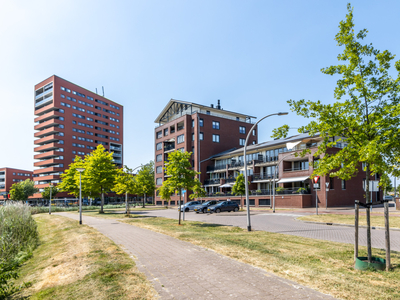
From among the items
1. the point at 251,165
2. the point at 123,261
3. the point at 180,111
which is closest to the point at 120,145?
the point at 180,111

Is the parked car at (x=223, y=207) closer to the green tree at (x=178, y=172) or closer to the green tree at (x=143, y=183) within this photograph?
the green tree at (x=143, y=183)

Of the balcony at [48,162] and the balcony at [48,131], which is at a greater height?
the balcony at [48,131]

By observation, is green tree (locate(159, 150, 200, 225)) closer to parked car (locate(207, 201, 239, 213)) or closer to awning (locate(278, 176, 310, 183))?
parked car (locate(207, 201, 239, 213))

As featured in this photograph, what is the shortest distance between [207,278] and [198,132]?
57.7m

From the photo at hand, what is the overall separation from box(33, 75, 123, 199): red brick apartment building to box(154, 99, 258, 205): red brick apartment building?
30951 mm

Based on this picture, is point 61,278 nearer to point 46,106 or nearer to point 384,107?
point 384,107

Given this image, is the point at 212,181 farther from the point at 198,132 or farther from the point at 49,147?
the point at 49,147

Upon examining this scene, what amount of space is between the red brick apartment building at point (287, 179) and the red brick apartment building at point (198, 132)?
520 centimetres

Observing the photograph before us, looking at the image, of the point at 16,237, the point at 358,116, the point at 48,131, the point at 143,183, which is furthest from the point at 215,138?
the point at 358,116

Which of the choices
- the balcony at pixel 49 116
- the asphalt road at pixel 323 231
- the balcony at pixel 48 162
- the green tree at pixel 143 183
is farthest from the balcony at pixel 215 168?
the balcony at pixel 49 116

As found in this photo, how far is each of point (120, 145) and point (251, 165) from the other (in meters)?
69.1

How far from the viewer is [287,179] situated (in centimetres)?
4475

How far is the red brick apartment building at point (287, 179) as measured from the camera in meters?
41.2

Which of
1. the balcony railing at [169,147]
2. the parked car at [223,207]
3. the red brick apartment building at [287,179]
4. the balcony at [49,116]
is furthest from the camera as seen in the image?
the balcony at [49,116]
